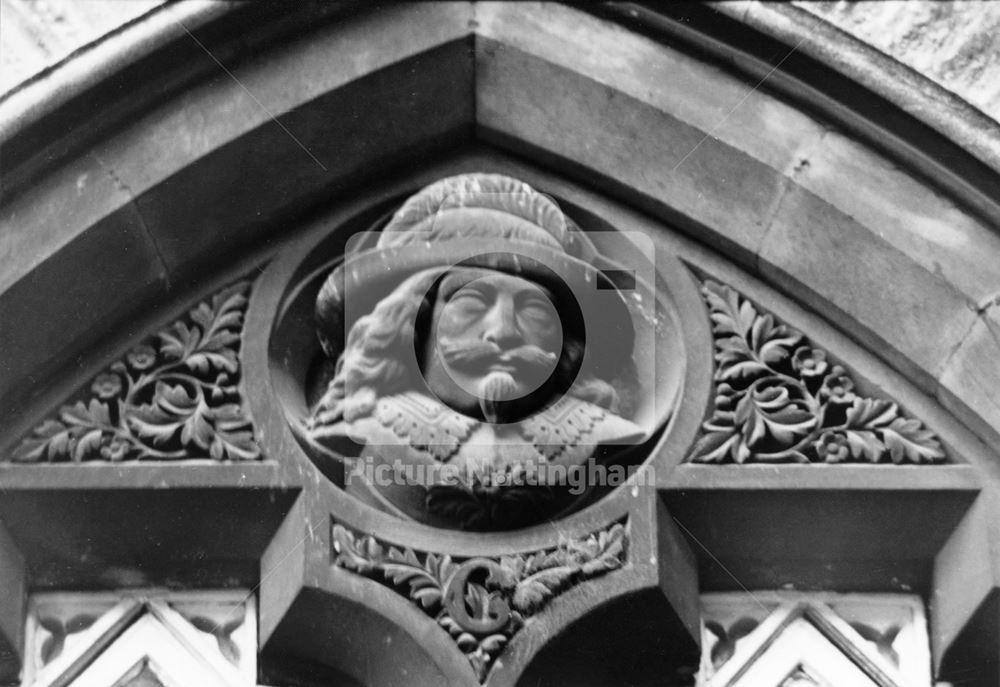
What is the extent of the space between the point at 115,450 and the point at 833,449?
4.82ft

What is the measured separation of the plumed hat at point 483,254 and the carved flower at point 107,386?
1.45 feet

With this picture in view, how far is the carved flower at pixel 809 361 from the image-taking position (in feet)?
15.3

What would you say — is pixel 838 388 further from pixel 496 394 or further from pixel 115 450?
pixel 115 450

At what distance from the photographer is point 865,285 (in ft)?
15.4

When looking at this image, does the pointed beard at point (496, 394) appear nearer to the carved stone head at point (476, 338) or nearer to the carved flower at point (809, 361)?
the carved stone head at point (476, 338)

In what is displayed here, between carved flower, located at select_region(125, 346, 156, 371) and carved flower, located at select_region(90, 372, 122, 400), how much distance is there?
5cm

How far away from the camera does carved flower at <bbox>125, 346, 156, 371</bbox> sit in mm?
4742

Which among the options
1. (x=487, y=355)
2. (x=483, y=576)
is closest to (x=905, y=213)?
(x=487, y=355)

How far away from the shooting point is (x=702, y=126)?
4.80 metres

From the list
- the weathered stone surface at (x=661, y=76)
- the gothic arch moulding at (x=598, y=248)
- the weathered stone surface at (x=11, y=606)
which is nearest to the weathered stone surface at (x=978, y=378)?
the gothic arch moulding at (x=598, y=248)

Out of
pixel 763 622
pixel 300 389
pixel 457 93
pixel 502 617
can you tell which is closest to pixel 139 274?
pixel 300 389

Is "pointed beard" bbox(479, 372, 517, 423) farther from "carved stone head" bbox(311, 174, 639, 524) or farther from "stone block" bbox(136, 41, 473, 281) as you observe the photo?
"stone block" bbox(136, 41, 473, 281)

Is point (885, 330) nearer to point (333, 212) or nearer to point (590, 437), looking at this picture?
point (590, 437)

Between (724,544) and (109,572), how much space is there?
4.18ft
